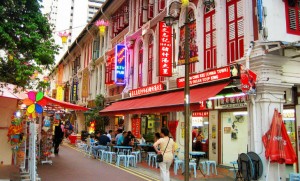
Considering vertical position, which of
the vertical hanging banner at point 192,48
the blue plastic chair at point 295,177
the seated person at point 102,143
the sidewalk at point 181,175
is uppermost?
the vertical hanging banner at point 192,48

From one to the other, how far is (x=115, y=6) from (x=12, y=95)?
56.4 feet

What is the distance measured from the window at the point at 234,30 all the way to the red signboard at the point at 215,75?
0.93 m

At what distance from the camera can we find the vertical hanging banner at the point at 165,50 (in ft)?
51.0

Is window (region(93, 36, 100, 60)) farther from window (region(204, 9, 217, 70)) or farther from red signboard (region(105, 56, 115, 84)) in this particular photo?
window (region(204, 9, 217, 70))

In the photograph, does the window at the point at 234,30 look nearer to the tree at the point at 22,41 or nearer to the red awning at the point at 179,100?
the red awning at the point at 179,100

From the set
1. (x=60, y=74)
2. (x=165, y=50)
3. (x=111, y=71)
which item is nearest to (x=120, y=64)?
(x=111, y=71)

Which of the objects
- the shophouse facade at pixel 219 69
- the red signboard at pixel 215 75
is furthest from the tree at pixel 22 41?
the red signboard at pixel 215 75

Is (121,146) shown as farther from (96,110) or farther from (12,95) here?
(96,110)

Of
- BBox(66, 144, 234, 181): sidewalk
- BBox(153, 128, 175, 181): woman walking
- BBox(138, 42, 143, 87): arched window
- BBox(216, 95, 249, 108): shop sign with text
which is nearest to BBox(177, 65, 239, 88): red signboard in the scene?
BBox(216, 95, 249, 108): shop sign with text

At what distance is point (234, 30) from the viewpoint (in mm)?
12594

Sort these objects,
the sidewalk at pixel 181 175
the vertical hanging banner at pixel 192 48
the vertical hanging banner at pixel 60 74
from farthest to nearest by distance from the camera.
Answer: the vertical hanging banner at pixel 60 74
the vertical hanging banner at pixel 192 48
the sidewalk at pixel 181 175

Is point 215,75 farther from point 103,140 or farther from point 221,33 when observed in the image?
point 103,140

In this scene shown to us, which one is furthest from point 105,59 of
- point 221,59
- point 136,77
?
point 221,59

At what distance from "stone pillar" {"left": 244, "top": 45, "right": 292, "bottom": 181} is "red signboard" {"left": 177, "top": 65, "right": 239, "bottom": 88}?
74 cm
